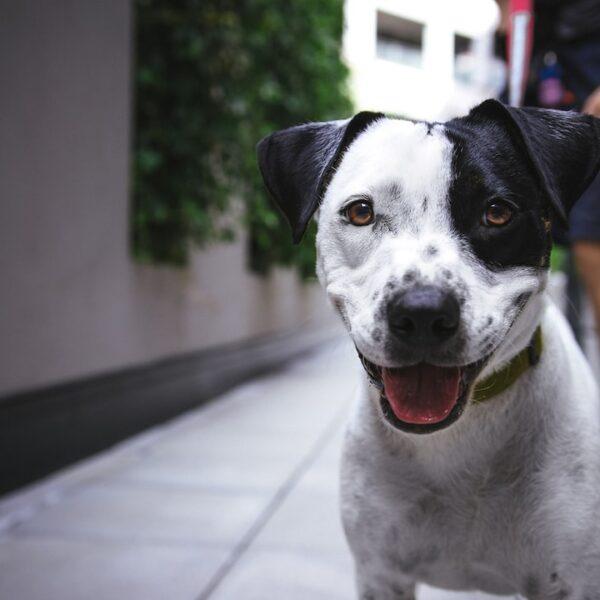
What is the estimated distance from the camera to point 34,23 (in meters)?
3.75

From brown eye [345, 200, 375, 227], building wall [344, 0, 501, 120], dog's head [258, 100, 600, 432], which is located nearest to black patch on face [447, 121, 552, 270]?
dog's head [258, 100, 600, 432]

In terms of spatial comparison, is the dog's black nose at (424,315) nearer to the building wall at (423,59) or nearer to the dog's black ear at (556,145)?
the dog's black ear at (556,145)

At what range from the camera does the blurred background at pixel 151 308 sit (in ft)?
9.82

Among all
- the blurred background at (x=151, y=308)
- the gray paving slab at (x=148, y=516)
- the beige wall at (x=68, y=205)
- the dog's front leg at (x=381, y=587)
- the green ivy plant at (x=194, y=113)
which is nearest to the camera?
the dog's front leg at (x=381, y=587)

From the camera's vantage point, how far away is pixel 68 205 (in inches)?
162

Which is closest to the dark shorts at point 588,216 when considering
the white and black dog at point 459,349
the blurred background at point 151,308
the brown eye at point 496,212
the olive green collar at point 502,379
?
the blurred background at point 151,308

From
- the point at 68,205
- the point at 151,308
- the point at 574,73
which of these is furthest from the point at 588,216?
the point at 151,308

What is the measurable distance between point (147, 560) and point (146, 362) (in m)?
2.49

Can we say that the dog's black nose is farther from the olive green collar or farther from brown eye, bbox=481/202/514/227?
the olive green collar

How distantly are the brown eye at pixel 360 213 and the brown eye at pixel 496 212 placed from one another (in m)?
0.24

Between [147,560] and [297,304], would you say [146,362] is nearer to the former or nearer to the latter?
[147,560]

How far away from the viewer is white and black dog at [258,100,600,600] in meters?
1.57

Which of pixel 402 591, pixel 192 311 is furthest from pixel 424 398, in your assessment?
pixel 192 311

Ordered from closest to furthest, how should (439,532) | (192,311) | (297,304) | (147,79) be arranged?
(439,532), (147,79), (192,311), (297,304)
